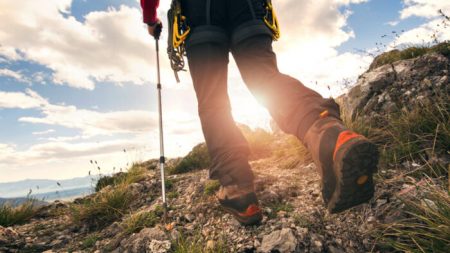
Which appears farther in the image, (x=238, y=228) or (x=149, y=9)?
(x=149, y=9)

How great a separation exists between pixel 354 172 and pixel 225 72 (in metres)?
1.61

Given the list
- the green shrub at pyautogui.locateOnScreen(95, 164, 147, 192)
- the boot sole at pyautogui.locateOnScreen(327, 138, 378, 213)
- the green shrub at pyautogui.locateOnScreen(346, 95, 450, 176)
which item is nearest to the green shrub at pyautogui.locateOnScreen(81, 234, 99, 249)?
the green shrub at pyautogui.locateOnScreen(95, 164, 147, 192)

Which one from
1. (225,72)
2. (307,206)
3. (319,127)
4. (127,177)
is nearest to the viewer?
(319,127)

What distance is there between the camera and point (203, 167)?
726 centimetres

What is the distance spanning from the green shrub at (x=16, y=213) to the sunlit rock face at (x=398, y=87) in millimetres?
6136

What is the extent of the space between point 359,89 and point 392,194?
12.0 feet

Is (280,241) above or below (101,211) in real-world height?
below

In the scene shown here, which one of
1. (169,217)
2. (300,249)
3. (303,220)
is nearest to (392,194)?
(303,220)

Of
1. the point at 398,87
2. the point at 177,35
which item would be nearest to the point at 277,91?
the point at 177,35

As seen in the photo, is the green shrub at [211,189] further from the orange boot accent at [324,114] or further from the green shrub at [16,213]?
the green shrub at [16,213]

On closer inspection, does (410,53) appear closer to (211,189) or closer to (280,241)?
(211,189)

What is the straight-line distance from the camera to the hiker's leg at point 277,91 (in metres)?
2.39

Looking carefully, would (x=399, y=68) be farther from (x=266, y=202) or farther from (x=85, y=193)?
(x=85, y=193)

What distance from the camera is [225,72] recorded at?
3086 millimetres
